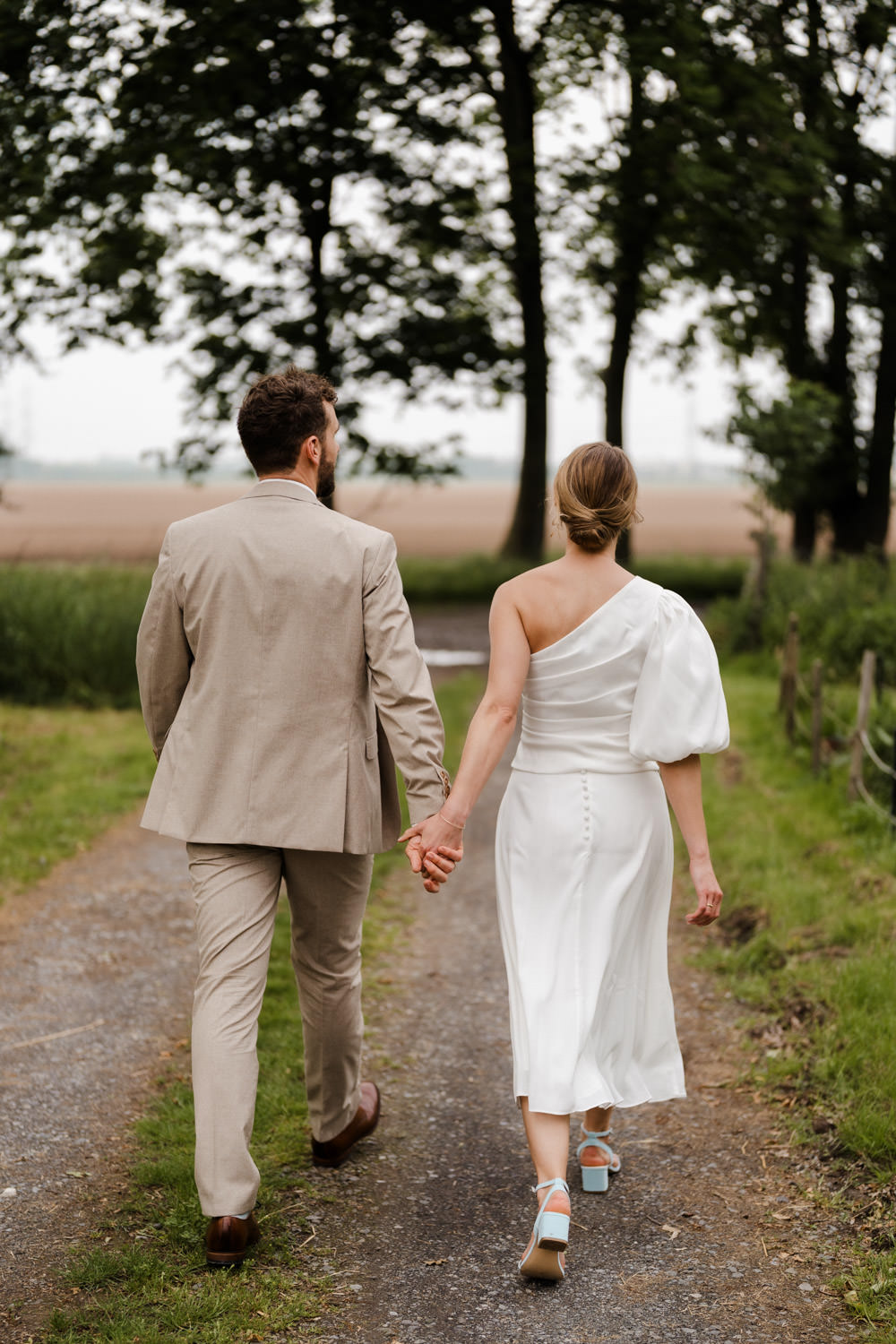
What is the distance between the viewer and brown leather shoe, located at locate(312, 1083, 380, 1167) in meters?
4.10

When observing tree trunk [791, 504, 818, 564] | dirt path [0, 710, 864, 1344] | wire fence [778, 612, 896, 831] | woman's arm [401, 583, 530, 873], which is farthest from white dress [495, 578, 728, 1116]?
tree trunk [791, 504, 818, 564]

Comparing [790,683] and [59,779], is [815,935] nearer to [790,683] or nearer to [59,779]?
[790,683]

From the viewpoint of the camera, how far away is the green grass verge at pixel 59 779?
26.5 feet

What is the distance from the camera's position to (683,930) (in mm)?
6859

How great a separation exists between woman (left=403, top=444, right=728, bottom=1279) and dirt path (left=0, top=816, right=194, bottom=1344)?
1.34 metres

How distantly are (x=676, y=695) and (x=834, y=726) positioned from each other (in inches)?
258

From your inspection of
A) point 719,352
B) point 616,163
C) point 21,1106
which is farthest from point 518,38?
point 21,1106

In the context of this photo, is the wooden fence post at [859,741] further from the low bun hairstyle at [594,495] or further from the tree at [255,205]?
the tree at [255,205]

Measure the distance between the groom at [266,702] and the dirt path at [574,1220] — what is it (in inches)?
19.3

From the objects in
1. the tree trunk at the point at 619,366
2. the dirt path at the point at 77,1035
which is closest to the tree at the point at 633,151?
the tree trunk at the point at 619,366

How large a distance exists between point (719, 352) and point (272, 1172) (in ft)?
88.0

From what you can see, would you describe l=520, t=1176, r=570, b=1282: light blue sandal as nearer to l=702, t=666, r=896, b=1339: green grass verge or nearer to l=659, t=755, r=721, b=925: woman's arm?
l=702, t=666, r=896, b=1339: green grass verge

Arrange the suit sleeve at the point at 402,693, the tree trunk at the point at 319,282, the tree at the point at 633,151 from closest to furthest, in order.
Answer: the suit sleeve at the point at 402,693
the tree at the point at 633,151
the tree trunk at the point at 319,282

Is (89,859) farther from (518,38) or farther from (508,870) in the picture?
(518,38)
